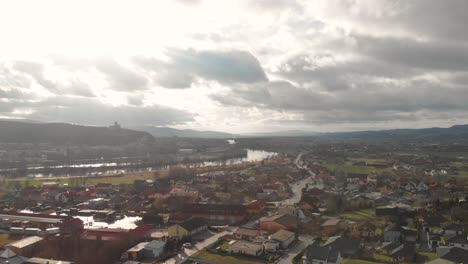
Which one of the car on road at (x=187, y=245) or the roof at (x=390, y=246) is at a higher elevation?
the roof at (x=390, y=246)

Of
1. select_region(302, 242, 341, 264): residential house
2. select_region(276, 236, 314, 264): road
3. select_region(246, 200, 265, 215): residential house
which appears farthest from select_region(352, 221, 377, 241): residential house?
select_region(246, 200, 265, 215): residential house

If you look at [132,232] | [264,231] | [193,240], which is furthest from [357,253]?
[132,232]

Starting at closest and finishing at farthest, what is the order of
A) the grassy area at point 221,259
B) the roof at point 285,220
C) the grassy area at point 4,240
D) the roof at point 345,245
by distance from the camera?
the grassy area at point 221,259, the roof at point 345,245, the grassy area at point 4,240, the roof at point 285,220

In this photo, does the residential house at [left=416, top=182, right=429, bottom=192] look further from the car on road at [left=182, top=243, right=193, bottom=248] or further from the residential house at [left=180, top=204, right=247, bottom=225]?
the car on road at [left=182, top=243, right=193, bottom=248]

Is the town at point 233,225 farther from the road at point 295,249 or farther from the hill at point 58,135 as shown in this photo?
the hill at point 58,135

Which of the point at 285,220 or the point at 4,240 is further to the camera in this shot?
the point at 285,220

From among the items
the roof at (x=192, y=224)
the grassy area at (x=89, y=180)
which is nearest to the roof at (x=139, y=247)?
the roof at (x=192, y=224)

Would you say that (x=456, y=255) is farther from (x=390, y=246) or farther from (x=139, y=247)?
(x=139, y=247)

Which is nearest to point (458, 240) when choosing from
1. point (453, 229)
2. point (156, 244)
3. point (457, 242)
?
point (457, 242)
